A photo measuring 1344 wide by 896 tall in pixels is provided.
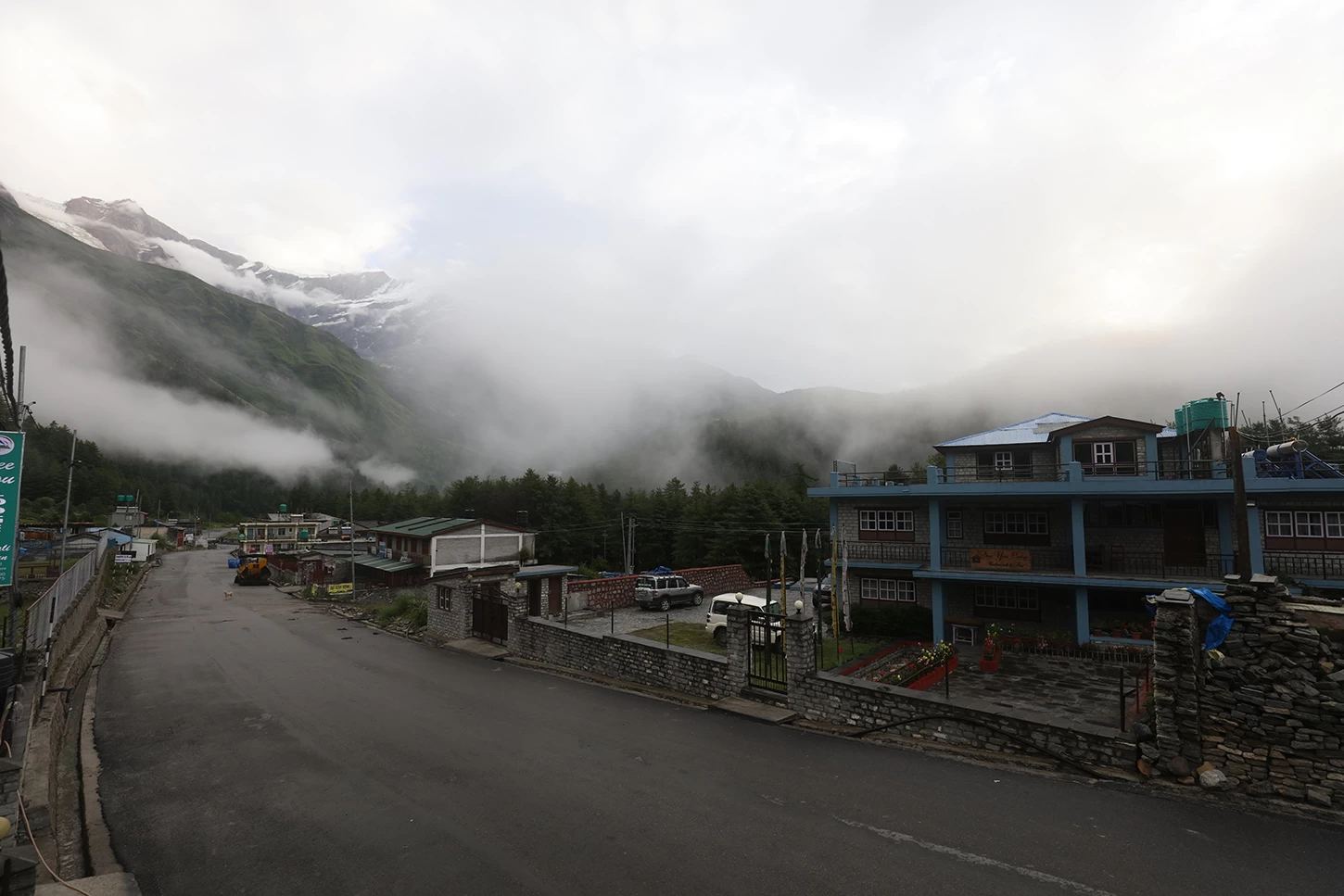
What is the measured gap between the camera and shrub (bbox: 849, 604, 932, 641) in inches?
970

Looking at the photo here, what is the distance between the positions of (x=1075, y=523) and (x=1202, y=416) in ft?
21.9

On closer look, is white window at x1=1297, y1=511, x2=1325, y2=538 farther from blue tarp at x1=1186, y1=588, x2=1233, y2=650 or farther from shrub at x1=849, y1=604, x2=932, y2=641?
blue tarp at x1=1186, y1=588, x2=1233, y2=650

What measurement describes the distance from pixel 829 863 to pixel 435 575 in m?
40.5

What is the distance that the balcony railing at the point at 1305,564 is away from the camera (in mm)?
19531

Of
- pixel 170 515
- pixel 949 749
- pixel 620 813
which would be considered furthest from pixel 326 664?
pixel 170 515

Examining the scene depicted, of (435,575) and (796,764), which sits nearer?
(796,764)

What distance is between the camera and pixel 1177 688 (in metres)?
9.44

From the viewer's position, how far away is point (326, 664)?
19.3m

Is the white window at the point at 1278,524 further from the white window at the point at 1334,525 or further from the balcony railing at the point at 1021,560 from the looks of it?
the balcony railing at the point at 1021,560

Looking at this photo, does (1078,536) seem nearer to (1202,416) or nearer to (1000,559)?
(1000,559)

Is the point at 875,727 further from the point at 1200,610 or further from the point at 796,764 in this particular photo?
the point at 1200,610

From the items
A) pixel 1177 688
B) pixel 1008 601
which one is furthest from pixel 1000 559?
pixel 1177 688

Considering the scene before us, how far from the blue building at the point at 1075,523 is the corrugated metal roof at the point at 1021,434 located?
0.08 metres

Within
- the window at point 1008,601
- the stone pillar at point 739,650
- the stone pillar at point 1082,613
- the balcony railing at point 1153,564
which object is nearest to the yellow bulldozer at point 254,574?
the stone pillar at point 739,650
